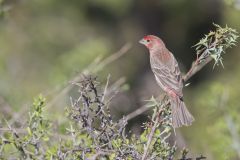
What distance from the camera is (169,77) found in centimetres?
569

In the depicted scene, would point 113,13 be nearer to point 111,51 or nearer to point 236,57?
point 111,51

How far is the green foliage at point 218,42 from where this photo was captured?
3916 millimetres

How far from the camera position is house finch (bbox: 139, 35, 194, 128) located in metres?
4.76

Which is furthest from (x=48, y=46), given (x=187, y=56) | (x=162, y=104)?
(x=162, y=104)

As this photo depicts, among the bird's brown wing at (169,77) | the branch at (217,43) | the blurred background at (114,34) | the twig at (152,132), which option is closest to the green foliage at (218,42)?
the branch at (217,43)

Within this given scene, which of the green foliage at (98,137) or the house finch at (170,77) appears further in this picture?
the house finch at (170,77)

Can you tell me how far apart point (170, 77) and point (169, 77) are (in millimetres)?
24

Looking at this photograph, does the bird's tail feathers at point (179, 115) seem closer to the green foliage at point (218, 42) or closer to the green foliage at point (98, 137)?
the green foliage at point (98, 137)

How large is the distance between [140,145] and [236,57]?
12.3 m

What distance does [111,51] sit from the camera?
616 inches

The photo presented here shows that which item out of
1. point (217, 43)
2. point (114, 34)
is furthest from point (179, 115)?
point (114, 34)

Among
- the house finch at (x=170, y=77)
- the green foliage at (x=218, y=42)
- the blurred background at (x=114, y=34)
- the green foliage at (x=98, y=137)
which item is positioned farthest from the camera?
the blurred background at (x=114, y=34)

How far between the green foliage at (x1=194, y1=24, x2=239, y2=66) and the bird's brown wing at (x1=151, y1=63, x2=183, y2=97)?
3.64 ft

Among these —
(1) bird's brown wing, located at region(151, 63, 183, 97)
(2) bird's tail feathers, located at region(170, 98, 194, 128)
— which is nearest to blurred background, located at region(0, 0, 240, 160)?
(1) bird's brown wing, located at region(151, 63, 183, 97)
